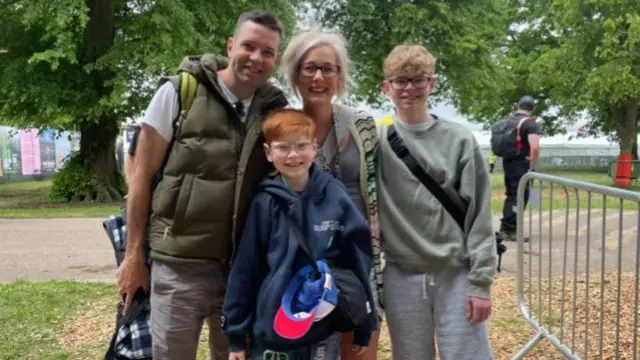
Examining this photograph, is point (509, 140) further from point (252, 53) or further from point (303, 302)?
point (303, 302)

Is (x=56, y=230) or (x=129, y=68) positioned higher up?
(x=129, y=68)

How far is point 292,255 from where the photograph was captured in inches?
93.7

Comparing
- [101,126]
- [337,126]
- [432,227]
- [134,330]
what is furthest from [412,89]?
[101,126]

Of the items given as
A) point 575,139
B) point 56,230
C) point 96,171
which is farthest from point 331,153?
point 575,139

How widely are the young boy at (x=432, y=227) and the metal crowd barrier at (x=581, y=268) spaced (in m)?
0.75

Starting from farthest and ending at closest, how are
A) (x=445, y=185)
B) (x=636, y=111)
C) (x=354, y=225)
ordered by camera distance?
(x=636, y=111) < (x=445, y=185) < (x=354, y=225)

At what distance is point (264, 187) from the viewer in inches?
97.8

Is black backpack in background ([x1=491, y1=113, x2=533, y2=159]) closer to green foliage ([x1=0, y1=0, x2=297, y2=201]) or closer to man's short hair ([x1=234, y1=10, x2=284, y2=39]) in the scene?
man's short hair ([x1=234, y1=10, x2=284, y2=39])

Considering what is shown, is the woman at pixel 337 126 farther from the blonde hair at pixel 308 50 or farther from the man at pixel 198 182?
the man at pixel 198 182

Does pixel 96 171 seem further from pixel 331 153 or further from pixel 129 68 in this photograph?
pixel 331 153

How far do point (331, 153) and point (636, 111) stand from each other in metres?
29.2

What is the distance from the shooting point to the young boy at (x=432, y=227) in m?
2.69

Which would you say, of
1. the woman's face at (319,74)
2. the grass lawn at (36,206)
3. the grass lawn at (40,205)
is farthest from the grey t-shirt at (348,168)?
the grass lawn at (36,206)

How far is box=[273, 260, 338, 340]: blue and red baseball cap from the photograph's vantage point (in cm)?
237
